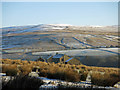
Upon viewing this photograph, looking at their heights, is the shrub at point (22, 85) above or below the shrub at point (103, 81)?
above

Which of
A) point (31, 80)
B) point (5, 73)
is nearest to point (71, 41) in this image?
point (5, 73)

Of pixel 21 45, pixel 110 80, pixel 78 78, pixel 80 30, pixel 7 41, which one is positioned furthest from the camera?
pixel 80 30

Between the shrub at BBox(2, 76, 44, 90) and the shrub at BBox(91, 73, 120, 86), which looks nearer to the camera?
the shrub at BBox(2, 76, 44, 90)

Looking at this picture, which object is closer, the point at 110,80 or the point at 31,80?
the point at 31,80

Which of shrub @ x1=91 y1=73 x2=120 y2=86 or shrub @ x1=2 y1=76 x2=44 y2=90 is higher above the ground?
shrub @ x1=2 y1=76 x2=44 y2=90

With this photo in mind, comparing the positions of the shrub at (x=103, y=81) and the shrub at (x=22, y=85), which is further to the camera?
the shrub at (x=103, y=81)

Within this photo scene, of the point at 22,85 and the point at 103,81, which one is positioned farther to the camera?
the point at 103,81

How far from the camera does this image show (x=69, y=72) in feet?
13.2

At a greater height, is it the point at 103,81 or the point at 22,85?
the point at 22,85

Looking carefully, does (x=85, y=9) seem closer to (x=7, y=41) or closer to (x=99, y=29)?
(x=7, y=41)

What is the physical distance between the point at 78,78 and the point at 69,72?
0.22m

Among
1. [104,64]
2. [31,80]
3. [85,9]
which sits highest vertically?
[85,9]

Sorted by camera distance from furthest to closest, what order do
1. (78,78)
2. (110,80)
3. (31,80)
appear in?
(78,78), (110,80), (31,80)

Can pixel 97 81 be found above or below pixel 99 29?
below
